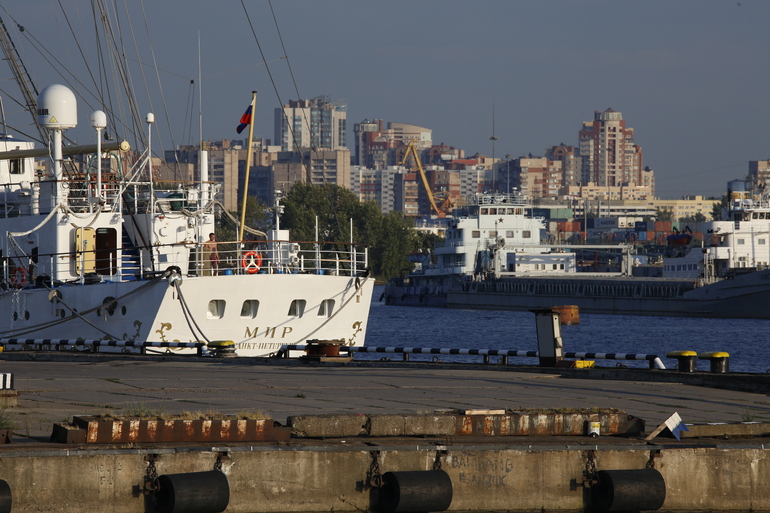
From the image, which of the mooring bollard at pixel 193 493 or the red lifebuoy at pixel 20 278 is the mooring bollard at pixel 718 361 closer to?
the mooring bollard at pixel 193 493

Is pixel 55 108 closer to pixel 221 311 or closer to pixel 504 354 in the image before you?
pixel 221 311

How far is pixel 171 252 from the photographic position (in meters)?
30.4

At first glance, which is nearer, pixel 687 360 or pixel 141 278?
pixel 687 360

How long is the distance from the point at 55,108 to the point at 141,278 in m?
7.21

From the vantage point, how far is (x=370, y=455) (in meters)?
10.5

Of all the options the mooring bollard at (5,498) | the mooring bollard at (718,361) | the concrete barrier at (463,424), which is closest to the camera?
the mooring bollard at (5,498)

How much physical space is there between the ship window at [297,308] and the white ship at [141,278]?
28 millimetres

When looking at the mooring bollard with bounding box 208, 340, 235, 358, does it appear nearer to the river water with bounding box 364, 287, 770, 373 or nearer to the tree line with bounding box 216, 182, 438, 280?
the river water with bounding box 364, 287, 770, 373

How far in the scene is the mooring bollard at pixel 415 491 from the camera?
10.1 m

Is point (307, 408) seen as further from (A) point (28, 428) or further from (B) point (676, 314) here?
(B) point (676, 314)

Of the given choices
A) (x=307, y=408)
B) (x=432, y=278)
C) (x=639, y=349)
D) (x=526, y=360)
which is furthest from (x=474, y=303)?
(x=307, y=408)

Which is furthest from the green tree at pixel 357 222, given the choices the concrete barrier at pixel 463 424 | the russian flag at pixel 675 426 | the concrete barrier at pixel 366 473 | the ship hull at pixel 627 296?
the concrete barrier at pixel 366 473

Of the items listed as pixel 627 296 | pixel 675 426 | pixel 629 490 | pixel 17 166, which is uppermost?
pixel 17 166

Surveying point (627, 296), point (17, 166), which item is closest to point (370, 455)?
point (17, 166)
